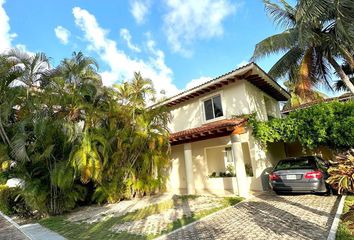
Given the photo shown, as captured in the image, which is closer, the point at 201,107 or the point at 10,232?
the point at 10,232

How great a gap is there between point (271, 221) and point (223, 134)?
5.60 metres

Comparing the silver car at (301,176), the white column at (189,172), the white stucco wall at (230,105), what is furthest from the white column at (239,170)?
the white column at (189,172)

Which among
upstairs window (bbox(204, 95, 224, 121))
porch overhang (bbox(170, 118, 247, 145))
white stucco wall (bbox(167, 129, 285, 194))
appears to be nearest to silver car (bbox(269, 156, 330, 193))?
white stucco wall (bbox(167, 129, 285, 194))

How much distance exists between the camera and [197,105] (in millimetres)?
16469

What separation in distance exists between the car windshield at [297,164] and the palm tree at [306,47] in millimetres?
5544

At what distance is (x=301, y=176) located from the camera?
1031cm

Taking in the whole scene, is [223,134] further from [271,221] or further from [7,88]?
[7,88]

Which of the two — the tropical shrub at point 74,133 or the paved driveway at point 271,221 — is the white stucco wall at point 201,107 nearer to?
the tropical shrub at point 74,133

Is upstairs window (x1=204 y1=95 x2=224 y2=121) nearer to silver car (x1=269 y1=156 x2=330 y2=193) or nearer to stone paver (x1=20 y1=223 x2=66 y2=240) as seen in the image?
silver car (x1=269 y1=156 x2=330 y2=193)

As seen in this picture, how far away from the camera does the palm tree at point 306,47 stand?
13.1m

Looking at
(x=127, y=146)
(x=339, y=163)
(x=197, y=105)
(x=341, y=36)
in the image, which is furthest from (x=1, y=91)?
(x=341, y=36)

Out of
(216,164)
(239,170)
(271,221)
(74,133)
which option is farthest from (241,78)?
(74,133)

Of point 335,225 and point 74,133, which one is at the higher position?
point 74,133

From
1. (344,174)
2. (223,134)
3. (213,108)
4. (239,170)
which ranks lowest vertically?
(344,174)
